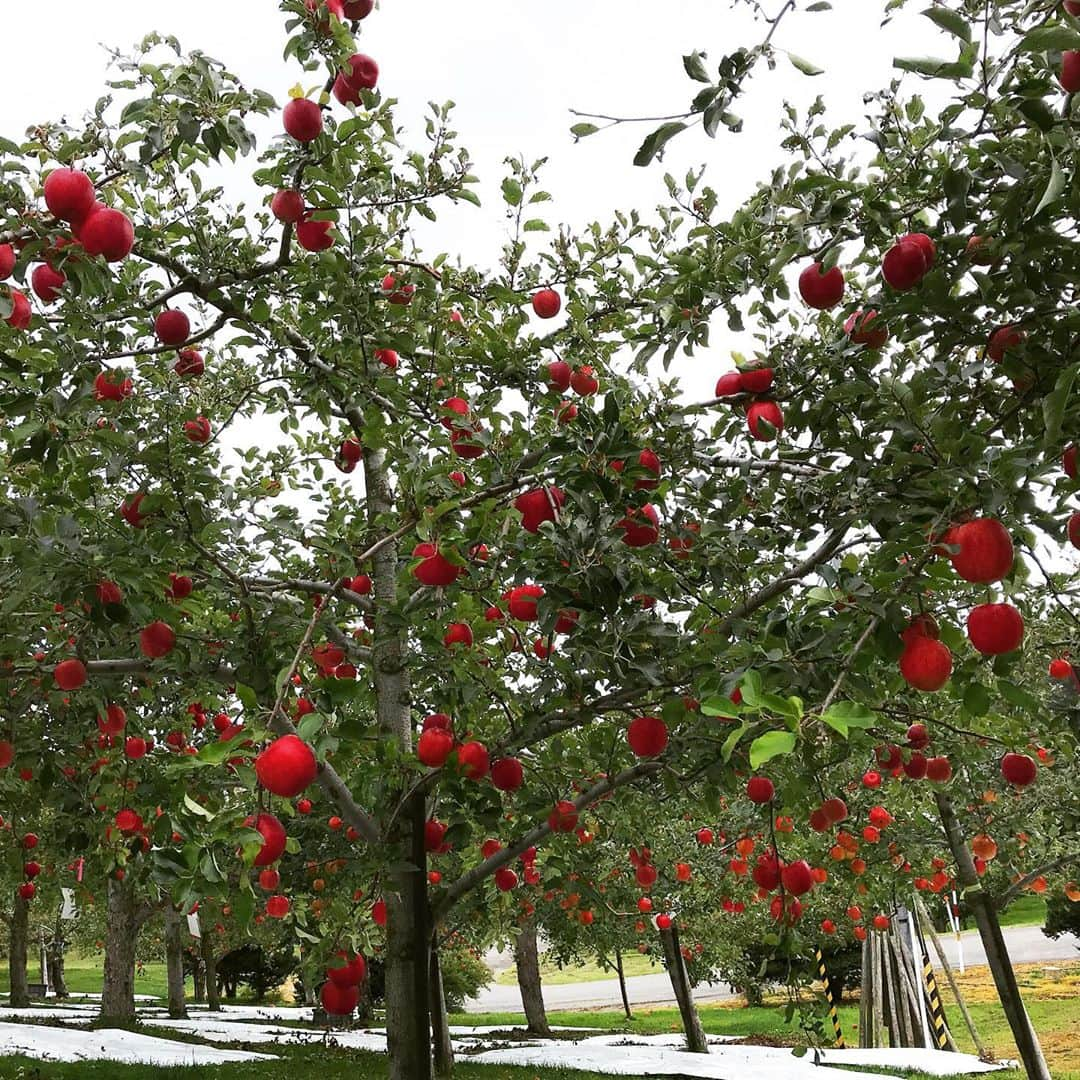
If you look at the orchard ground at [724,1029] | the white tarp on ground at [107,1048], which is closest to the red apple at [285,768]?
the orchard ground at [724,1029]

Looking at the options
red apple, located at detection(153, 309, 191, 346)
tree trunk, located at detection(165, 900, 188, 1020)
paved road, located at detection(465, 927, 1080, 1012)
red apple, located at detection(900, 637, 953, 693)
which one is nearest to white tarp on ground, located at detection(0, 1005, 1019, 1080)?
tree trunk, located at detection(165, 900, 188, 1020)

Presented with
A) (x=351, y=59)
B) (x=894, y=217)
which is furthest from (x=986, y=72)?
(x=351, y=59)

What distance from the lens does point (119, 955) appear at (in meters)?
16.2

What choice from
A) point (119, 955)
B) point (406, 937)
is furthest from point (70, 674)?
point (119, 955)

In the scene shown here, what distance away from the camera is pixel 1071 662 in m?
3.78

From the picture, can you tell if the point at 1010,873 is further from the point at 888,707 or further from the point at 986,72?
the point at 986,72

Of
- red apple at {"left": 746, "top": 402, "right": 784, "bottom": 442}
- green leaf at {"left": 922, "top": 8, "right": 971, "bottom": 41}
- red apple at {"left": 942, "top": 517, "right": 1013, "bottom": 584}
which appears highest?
green leaf at {"left": 922, "top": 8, "right": 971, "bottom": 41}

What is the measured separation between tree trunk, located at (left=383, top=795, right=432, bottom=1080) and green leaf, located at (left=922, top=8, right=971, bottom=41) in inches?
158

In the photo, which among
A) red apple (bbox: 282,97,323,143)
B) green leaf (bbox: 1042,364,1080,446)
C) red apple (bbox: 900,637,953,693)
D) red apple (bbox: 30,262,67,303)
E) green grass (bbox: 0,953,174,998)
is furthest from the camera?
green grass (bbox: 0,953,174,998)

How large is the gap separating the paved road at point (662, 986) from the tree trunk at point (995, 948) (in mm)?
20520

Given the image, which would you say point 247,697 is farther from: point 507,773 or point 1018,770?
point 1018,770

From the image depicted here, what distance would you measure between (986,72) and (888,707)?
2.41 metres

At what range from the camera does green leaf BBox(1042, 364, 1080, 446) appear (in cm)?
175

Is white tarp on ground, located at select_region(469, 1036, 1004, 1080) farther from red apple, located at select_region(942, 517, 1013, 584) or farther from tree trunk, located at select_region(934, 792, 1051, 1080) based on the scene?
red apple, located at select_region(942, 517, 1013, 584)
